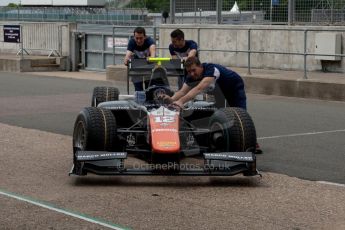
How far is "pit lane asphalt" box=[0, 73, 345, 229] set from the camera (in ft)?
22.5

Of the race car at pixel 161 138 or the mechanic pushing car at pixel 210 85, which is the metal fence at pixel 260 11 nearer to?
the mechanic pushing car at pixel 210 85

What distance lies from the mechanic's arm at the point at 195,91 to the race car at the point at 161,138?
101 millimetres

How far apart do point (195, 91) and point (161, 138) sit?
1.14m

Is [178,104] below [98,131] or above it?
above

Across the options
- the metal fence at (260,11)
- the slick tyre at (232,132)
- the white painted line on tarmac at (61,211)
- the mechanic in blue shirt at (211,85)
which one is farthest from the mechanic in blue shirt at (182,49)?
the metal fence at (260,11)

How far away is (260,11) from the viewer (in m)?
22.1

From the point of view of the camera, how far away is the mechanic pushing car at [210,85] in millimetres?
9188

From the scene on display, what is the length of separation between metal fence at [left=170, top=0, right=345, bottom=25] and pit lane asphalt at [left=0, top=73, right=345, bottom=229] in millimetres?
8005

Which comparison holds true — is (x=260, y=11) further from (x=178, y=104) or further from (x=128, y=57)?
(x=178, y=104)

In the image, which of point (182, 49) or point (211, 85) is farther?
point (182, 49)

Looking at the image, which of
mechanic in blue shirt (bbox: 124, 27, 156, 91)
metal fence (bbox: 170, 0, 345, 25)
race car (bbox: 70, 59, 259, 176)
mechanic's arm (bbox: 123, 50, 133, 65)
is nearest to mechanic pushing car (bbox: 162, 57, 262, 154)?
race car (bbox: 70, 59, 259, 176)

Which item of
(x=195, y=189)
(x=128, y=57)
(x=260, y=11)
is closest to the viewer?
(x=195, y=189)

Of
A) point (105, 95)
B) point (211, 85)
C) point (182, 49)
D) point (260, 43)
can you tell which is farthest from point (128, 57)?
point (260, 43)

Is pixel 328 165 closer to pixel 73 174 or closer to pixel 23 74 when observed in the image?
pixel 73 174
